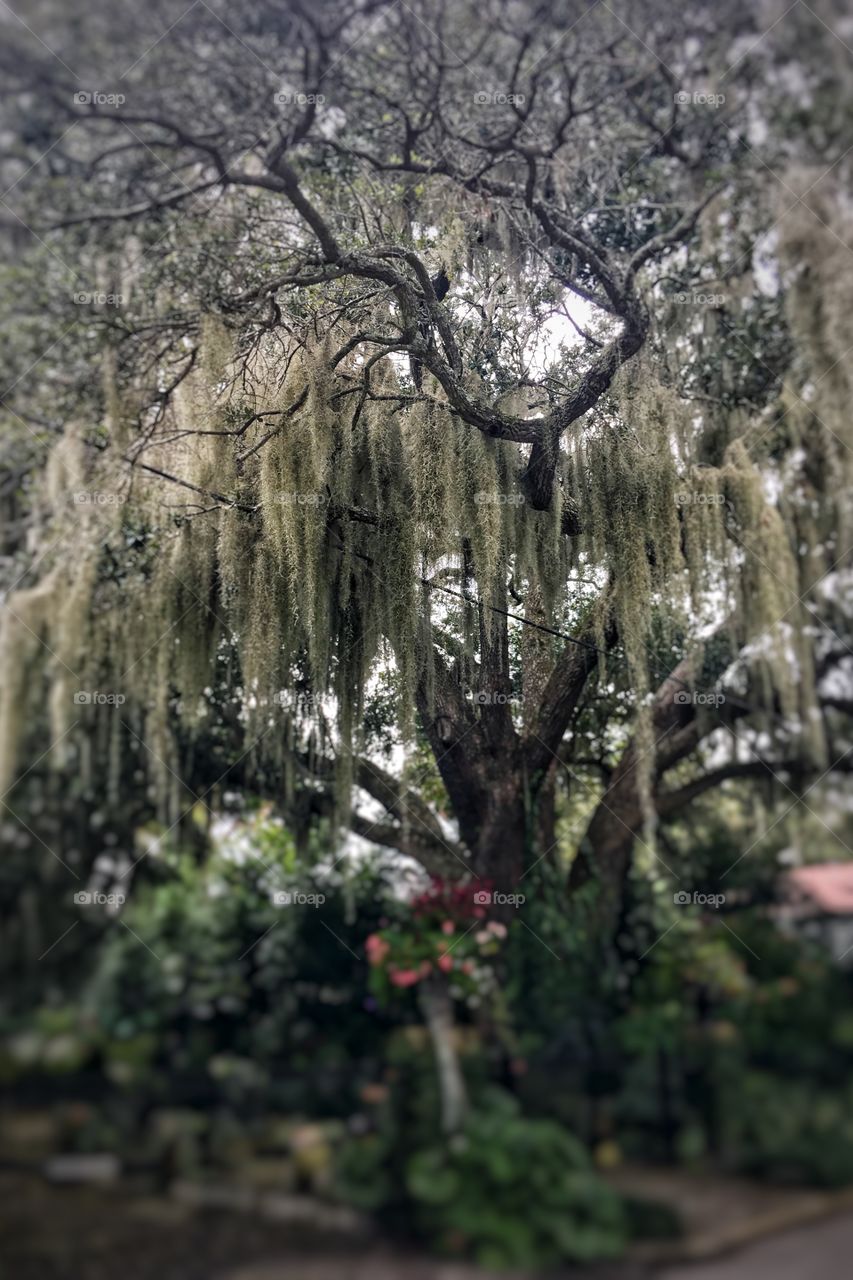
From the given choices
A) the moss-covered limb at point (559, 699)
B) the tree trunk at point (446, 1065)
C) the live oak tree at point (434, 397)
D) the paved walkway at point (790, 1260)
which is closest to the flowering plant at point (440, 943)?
the tree trunk at point (446, 1065)

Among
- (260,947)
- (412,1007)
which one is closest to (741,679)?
(412,1007)

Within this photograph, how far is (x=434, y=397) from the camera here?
4.33m

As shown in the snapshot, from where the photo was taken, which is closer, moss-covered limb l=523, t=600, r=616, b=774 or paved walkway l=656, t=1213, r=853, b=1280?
paved walkway l=656, t=1213, r=853, b=1280

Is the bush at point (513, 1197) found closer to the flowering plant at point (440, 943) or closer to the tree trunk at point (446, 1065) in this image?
the tree trunk at point (446, 1065)

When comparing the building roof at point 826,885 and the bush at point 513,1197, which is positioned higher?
the building roof at point 826,885

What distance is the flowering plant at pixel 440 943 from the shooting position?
3.42 metres

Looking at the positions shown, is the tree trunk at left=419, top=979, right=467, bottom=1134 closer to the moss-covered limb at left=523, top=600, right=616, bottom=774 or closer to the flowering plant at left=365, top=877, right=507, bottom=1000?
the flowering plant at left=365, top=877, right=507, bottom=1000

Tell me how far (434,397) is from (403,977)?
261 cm

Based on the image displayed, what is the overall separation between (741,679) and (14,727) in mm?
2993

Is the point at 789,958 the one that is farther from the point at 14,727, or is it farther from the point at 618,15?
the point at 618,15

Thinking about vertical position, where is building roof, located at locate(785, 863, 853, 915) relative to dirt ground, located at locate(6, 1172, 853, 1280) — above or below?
above

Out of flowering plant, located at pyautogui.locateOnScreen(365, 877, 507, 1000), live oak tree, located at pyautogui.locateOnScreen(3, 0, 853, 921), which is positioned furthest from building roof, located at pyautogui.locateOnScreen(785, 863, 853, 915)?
flowering plant, located at pyautogui.locateOnScreen(365, 877, 507, 1000)

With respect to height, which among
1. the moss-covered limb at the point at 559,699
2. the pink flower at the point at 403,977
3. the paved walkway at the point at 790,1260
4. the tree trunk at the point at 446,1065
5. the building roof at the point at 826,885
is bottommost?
the paved walkway at the point at 790,1260

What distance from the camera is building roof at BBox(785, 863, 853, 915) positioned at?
313 centimetres
